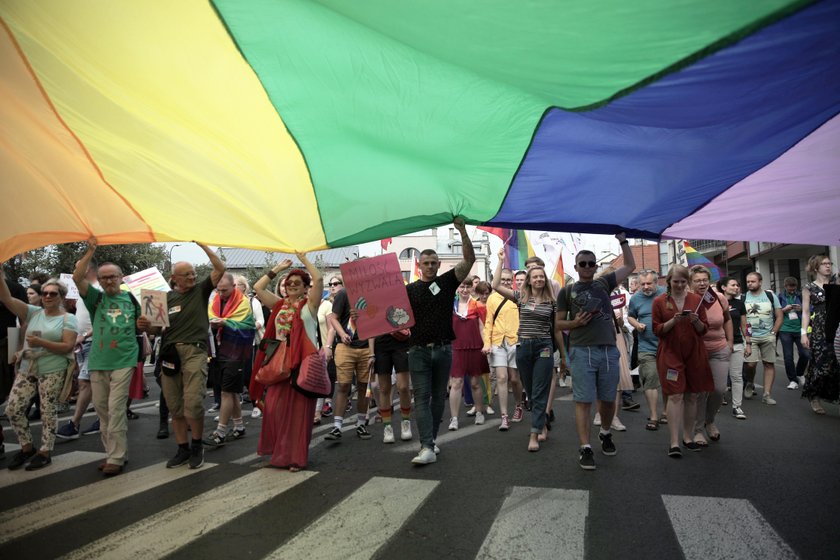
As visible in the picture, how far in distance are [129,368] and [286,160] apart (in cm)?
305

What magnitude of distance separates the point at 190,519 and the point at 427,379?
8.33ft

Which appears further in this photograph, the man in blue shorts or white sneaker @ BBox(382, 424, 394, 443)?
white sneaker @ BBox(382, 424, 394, 443)

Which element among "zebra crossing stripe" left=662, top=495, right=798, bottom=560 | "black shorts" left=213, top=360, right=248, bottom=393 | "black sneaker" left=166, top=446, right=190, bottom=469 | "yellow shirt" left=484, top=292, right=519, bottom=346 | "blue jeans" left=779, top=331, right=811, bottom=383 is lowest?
"zebra crossing stripe" left=662, top=495, right=798, bottom=560

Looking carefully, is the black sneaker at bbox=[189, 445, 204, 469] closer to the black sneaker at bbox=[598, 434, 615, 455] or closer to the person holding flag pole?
the black sneaker at bbox=[598, 434, 615, 455]

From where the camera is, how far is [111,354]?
18.9 feet

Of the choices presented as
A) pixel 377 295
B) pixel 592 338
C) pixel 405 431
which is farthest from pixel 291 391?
pixel 592 338

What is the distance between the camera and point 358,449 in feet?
21.0

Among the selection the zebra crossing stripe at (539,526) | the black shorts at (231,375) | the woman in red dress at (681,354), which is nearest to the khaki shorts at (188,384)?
the black shorts at (231,375)

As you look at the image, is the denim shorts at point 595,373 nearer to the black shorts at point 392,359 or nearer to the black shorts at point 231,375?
the black shorts at point 392,359

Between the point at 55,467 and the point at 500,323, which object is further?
the point at 500,323

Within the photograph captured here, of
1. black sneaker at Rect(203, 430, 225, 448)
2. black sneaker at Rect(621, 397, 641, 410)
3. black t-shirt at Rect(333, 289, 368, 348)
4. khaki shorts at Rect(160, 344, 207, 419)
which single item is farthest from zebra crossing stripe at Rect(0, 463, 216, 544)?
black sneaker at Rect(621, 397, 641, 410)

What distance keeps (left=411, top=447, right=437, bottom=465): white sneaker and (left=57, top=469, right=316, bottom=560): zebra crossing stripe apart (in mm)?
1035

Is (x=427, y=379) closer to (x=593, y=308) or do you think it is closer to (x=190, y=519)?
(x=593, y=308)

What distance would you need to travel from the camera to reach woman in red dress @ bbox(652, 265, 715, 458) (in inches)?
231
